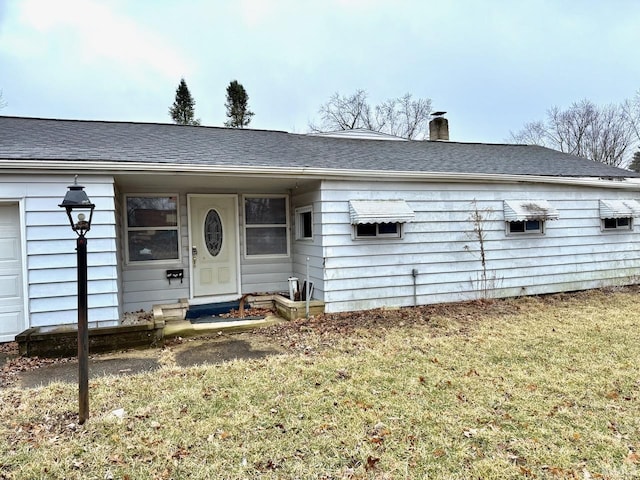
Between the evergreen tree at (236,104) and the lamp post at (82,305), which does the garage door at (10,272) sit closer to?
the lamp post at (82,305)

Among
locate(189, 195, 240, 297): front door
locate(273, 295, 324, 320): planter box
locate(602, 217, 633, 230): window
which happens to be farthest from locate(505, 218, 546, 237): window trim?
locate(189, 195, 240, 297): front door

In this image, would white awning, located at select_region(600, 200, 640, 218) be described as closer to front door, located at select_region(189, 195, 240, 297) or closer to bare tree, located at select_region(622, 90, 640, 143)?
front door, located at select_region(189, 195, 240, 297)

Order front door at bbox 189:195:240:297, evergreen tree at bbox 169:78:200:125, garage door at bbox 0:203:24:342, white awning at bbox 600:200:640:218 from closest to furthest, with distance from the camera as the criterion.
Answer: garage door at bbox 0:203:24:342
front door at bbox 189:195:240:297
white awning at bbox 600:200:640:218
evergreen tree at bbox 169:78:200:125

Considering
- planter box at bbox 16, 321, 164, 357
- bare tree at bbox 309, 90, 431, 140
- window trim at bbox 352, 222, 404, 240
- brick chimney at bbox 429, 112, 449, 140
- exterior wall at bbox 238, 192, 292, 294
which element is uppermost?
bare tree at bbox 309, 90, 431, 140

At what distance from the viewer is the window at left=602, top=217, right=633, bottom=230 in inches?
338

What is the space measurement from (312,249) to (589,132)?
89.4 ft

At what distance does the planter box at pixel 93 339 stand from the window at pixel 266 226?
9.07 feet

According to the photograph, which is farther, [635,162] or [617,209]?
[635,162]

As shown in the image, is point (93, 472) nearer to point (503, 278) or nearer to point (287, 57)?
point (503, 278)

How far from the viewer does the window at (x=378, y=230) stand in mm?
6672

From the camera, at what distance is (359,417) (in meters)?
3.13

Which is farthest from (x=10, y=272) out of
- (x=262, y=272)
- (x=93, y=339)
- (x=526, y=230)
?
(x=526, y=230)

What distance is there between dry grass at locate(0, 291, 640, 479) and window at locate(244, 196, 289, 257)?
10.2 ft

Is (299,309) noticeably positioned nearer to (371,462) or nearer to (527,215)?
(371,462)
